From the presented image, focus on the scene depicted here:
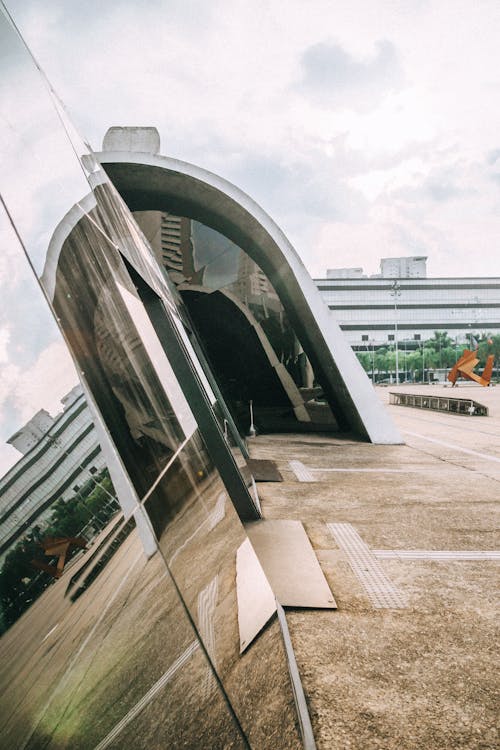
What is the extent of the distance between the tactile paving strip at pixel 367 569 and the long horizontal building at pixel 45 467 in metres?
3.06

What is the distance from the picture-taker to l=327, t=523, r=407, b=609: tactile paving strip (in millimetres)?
3193

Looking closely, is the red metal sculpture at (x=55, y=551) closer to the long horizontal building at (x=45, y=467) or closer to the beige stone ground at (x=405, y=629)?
the long horizontal building at (x=45, y=467)

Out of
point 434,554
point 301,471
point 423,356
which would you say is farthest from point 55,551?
point 423,356

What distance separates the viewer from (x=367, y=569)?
376cm

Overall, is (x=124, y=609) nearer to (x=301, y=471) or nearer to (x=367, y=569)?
(x=367, y=569)

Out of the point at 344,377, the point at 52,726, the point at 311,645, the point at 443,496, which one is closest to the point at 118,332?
the point at 52,726

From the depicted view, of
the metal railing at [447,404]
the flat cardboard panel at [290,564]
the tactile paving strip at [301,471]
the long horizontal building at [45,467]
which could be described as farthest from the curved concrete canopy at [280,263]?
the long horizontal building at [45,467]

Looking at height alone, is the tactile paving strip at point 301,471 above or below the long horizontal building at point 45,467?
below

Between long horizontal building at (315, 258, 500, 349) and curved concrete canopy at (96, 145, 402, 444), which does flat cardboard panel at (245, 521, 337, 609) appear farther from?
long horizontal building at (315, 258, 500, 349)

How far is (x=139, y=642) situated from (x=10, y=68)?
4.39 feet

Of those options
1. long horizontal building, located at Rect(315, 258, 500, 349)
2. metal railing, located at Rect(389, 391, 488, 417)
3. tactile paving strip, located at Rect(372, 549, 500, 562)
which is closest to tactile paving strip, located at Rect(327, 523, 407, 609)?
tactile paving strip, located at Rect(372, 549, 500, 562)

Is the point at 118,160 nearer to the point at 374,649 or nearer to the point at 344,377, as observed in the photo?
the point at 344,377

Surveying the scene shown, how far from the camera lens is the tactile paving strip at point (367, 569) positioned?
3193 mm

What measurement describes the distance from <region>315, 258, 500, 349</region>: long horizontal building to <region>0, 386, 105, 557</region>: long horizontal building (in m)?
97.3
